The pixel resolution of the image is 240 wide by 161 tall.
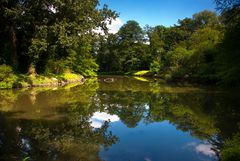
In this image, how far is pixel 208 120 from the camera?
15.0m

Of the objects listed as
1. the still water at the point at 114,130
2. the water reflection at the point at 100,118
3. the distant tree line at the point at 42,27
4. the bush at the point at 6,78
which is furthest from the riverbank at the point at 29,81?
the water reflection at the point at 100,118

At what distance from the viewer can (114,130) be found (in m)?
13.1

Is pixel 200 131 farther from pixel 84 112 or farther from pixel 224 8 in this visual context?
pixel 84 112

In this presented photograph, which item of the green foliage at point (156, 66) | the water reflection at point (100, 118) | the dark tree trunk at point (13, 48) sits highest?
the dark tree trunk at point (13, 48)

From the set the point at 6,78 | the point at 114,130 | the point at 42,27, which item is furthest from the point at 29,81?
the point at 114,130

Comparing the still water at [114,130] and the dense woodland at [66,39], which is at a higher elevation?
the dense woodland at [66,39]

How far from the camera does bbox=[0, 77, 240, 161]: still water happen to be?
31.1ft

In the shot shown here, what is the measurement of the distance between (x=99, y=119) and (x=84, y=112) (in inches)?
80.1

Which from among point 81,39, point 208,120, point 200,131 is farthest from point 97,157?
point 81,39

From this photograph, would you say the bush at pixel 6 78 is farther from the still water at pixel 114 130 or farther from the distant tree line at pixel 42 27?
the still water at pixel 114 130

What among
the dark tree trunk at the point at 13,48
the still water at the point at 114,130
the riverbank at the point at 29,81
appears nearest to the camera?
the still water at the point at 114,130

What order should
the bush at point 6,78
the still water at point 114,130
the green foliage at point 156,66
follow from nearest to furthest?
the still water at point 114,130 → the bush at point 6,78 → the green foliage at point 156,66

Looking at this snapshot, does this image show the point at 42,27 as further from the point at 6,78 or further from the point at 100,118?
the point at 100,118

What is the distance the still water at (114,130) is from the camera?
31.1 feet
